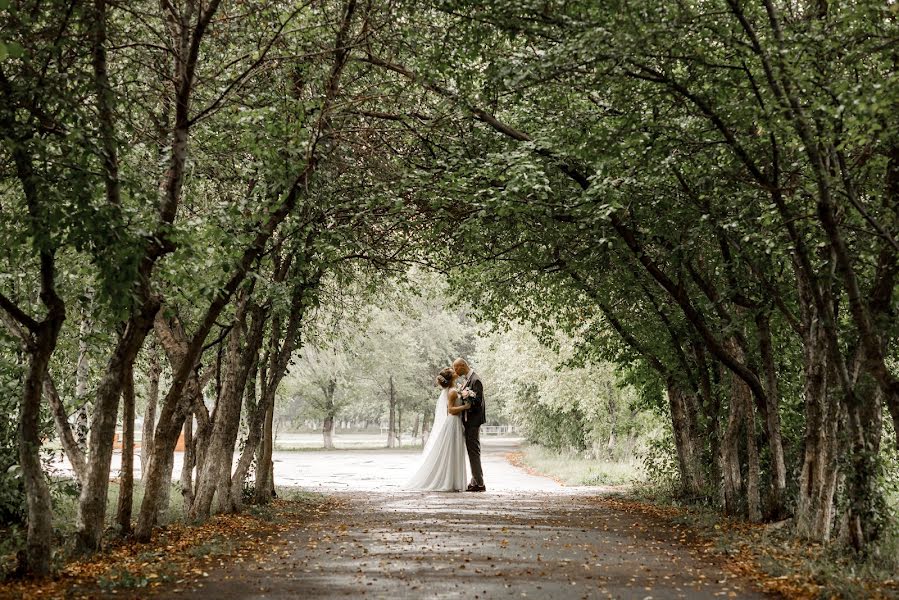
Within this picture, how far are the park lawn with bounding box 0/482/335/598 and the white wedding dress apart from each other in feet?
15.9

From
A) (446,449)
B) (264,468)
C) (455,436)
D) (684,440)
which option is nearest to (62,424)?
(264,468)

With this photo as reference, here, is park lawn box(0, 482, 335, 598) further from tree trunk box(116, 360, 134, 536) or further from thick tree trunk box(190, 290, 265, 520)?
thick tree trunk box(190, 290, 265, 520)

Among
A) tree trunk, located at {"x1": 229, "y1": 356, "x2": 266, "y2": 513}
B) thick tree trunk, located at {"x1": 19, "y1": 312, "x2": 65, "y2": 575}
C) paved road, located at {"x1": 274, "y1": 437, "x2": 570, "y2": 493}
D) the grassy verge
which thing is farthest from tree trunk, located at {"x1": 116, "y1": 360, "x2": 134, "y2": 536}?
paved road, located at {"x1": 274, "y1": 437, "x2": 570, "y2": 493}

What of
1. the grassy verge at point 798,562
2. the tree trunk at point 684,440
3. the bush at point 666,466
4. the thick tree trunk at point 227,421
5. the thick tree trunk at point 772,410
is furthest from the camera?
the bush at point 666,466

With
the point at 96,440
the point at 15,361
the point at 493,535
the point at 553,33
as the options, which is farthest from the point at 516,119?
the point at 15,361

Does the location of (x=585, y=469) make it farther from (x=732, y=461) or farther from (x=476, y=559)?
(x=476, y=559)

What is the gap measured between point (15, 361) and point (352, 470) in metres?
17.8

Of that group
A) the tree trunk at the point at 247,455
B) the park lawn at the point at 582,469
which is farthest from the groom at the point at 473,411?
the park lawn at the point at 582,469

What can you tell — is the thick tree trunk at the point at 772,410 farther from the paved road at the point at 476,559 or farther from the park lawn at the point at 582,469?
the park lawn at the point at 582,469

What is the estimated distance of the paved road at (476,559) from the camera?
7.54m

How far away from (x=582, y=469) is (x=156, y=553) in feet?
70.8

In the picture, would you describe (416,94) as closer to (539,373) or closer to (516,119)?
(516,119)

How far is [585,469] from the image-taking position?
2886cm

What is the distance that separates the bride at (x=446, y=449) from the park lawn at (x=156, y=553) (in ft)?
15.9
